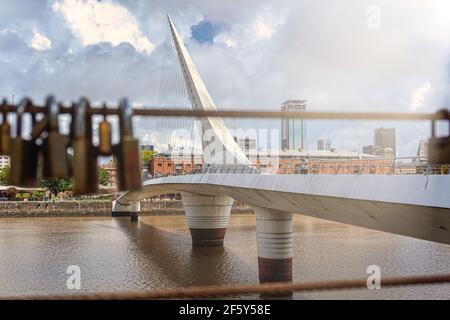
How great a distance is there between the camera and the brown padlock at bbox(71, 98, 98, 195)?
2002mm

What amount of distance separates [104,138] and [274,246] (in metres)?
18.1

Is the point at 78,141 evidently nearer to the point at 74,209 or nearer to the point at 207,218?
the point at 207,218

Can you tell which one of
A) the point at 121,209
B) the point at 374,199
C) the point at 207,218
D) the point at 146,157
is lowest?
the point at 121,209

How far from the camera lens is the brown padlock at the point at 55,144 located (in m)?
2.00

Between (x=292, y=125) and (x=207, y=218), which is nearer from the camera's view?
(x=207, y=218)

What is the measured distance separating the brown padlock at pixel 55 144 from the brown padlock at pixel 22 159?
135 mm

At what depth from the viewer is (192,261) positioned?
2645 cm

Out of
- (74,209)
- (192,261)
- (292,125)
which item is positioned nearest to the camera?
(192,261)

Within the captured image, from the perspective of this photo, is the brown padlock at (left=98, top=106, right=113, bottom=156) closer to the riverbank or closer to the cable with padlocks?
the cable with padlocks

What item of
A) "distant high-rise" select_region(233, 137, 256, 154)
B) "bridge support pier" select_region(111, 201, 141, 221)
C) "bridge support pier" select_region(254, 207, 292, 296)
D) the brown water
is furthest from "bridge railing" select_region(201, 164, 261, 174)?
"bridge support pier" select_region(111, 201, 141, 221)

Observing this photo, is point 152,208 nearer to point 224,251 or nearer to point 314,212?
point 224,251

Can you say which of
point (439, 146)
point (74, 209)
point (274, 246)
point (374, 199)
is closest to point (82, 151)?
point (439, 146)

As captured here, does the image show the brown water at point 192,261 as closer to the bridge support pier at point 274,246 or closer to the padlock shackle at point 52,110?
the bridge support pier at point 274,246
